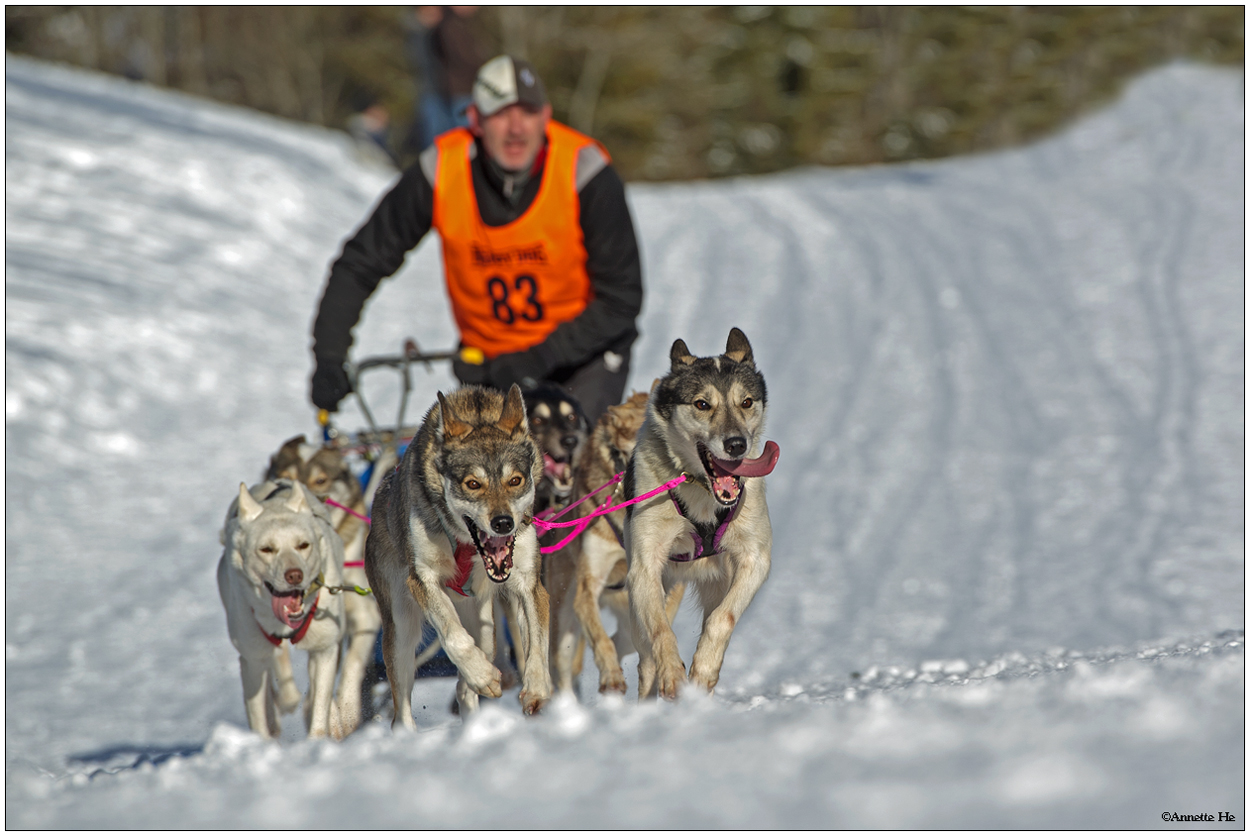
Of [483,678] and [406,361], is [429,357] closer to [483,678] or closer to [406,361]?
[406,361]

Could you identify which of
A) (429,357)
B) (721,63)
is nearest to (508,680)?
(429,357)

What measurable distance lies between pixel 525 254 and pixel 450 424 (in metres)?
1.20

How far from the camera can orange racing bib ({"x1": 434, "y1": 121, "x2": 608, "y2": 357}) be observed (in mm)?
4441

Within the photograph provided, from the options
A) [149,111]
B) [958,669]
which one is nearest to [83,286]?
[149,111]

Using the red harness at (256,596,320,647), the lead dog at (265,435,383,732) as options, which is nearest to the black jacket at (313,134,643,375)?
the lead dog at (265,435,383,732)

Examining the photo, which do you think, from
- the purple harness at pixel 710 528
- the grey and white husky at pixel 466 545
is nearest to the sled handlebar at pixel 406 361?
the grey and white husky at pixel 466 545

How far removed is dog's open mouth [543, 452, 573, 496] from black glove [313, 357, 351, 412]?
0.83 metres

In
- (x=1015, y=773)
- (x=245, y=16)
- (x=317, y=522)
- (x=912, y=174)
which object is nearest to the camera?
(x=1015, y=773)

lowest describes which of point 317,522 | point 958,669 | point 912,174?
point 958,669

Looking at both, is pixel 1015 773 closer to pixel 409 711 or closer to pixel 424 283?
pixel 409 711

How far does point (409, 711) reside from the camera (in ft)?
12.0

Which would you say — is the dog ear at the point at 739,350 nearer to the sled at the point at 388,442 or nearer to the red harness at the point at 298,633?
the sled at the point at 388,442

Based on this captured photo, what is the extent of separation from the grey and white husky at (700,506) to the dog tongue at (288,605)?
103 cm

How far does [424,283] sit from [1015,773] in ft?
32.7
